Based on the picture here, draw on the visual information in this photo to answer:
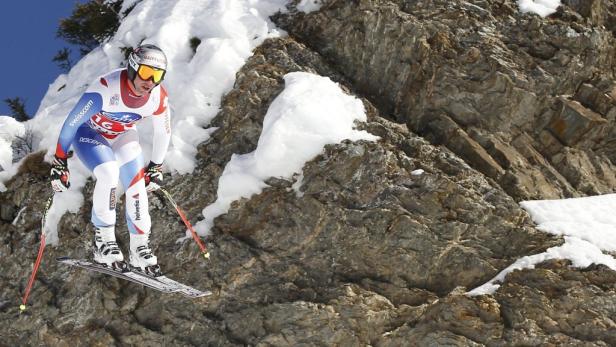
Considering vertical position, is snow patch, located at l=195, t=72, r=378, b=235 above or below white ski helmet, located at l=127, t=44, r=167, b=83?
below

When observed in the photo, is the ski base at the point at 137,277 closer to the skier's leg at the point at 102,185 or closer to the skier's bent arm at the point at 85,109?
the skier's leg at the point at 102,185

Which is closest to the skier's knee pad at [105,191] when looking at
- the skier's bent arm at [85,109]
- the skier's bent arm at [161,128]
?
the skier's bent arm at [85,109]

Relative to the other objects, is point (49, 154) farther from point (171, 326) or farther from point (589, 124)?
point (589, 124)

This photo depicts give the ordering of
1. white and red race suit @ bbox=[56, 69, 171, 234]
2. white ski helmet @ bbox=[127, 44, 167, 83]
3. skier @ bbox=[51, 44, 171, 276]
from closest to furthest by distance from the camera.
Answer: white ski helmet @ bbox=[127, 44, 167, 83], skier @ bbox=[51, 44, 171, 276], white and red race suit @ bbox=[56, 69, 171, 234]

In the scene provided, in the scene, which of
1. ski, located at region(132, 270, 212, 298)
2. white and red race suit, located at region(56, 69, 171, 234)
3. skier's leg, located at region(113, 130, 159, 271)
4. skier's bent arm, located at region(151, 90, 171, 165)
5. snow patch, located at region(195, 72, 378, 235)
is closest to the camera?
white and red race suit, located at region(56, 69, 171, 234)

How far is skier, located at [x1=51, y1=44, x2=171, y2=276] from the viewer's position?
881 centimetres

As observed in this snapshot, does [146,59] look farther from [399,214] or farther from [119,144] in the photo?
[399,214]

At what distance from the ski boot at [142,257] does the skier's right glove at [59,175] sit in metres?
1.25

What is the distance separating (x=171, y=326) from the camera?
10.4 meters

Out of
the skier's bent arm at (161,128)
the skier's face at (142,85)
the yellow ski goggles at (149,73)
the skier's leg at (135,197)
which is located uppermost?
the yellow ski goggles at (149,73)

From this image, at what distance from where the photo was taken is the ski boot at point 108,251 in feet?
30.7

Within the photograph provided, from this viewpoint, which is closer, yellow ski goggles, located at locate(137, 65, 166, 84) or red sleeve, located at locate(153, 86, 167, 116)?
yellow ski goggles, located at locate(137, 65, 166, 84)

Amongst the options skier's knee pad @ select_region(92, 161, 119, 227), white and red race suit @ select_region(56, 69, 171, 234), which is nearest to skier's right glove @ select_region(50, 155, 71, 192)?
white and red race suit @ select_region(56, 69, 171, 234)

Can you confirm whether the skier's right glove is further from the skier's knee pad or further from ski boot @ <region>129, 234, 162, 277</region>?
ski boot @ <region>129, 234, 162, 277</region>
